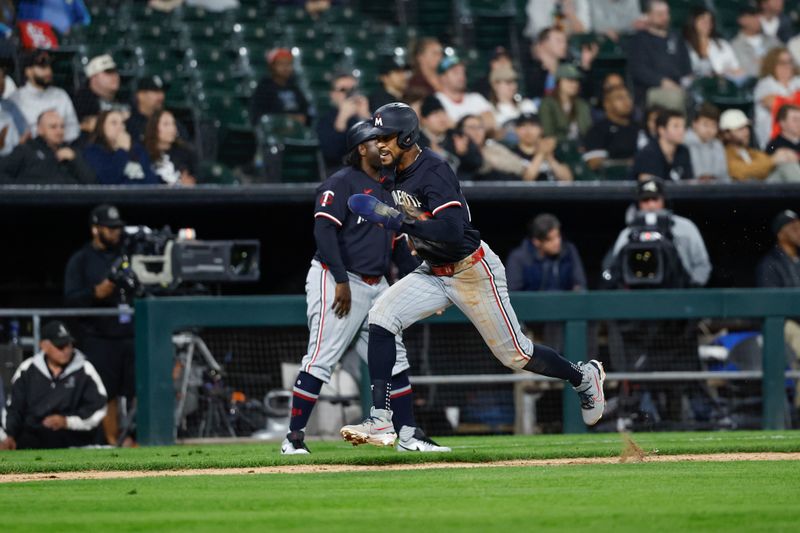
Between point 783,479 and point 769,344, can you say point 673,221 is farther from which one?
point 783,479

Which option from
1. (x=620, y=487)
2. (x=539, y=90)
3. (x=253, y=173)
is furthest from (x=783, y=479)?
(x=539, y=90)

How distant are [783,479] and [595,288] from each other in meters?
7.84

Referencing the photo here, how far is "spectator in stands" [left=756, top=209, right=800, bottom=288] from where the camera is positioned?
1210 cm

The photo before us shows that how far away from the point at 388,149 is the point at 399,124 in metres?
0.14

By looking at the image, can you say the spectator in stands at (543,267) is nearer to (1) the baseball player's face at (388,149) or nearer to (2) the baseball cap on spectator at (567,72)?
(2) the baseball cap on spectator at (567,72)

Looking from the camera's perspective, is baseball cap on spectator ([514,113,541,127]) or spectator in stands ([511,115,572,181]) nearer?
spectator in stands ([511,115,572,181])

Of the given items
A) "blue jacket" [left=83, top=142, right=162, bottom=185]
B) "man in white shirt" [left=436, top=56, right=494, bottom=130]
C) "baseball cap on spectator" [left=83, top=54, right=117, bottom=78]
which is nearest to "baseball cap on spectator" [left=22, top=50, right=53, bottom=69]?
"baseball cap on spectator" [left=83, top=54, right=117, bottom=78]

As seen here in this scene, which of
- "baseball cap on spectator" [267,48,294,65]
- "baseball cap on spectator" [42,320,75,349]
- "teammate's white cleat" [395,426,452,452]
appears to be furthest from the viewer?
"baseball cap on spectator" [267,48,294,65]

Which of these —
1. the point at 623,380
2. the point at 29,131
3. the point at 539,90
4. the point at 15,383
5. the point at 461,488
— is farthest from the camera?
the point at 539,90

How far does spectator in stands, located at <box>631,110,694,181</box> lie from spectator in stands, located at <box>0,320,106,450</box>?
5186mm

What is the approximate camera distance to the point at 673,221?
11.6m

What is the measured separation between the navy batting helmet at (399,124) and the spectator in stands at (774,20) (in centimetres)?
943

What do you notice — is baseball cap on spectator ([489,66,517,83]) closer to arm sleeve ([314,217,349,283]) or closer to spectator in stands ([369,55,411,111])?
spectator in stands ([369,55,411,111])

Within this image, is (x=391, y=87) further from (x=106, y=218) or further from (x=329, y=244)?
(x=329, y=244)
